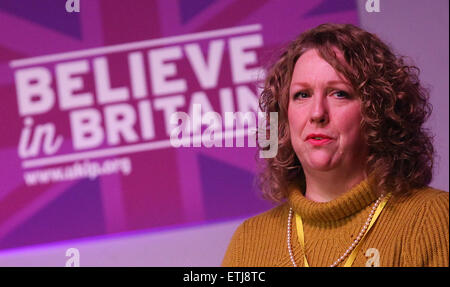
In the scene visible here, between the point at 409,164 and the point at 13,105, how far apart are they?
1218mm

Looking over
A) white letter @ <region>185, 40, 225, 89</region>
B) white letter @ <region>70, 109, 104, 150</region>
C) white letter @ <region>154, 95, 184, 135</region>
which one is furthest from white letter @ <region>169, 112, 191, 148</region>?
white letter @ <region>70, 109, 104, 150</region>

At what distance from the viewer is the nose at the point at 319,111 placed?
1539 mm

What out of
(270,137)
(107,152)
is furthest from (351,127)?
(107,152)

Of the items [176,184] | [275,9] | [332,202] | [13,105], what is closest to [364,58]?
[332,202]

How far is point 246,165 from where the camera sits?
2.00m

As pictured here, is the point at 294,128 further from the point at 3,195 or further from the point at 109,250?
the point at 3,195

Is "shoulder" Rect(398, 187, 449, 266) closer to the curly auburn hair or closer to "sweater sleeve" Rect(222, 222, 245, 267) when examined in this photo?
the curly auburn hair

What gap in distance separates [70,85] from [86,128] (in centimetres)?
14

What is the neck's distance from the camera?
5.19 ft

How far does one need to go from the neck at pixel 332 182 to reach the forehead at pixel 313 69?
0.75ft

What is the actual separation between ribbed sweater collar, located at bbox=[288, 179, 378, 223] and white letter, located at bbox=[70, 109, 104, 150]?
0.73 m

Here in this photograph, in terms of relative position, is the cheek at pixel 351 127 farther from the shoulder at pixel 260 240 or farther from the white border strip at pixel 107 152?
the white border strip at pixel 107 152

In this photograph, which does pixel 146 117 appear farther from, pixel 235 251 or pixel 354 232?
pixel 354 232

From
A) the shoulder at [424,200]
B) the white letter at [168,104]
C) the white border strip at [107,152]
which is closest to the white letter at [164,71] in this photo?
the white letter at [168,104]
